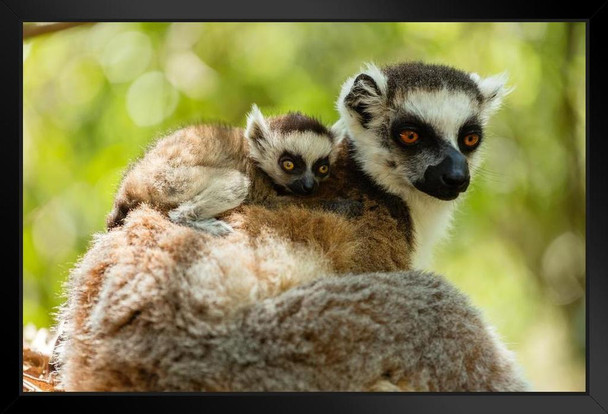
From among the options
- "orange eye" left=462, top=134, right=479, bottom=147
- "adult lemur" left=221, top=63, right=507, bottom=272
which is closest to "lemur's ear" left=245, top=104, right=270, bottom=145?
"adult lemur" left=221, top=63, right=507, bottom=272

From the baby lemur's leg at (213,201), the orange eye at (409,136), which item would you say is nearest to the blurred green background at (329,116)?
the orange eye at (409,136)

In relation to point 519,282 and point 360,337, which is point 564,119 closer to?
point 519,282

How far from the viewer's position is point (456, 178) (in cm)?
443

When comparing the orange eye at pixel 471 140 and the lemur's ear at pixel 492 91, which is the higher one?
the lemur's ear at pixel 492 91

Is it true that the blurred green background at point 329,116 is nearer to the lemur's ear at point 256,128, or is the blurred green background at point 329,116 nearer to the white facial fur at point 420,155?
the lemur's ear at point 256,128

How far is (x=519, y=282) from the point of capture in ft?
31.7

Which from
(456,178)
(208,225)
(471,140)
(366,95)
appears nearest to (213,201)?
(208,225)

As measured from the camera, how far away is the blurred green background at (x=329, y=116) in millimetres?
7879

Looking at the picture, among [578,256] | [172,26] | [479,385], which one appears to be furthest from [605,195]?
[172,26]

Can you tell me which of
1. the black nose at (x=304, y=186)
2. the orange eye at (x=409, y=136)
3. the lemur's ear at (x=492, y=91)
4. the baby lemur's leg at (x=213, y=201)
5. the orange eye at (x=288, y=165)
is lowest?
the baby lemur's leg at (x=213, y=201)

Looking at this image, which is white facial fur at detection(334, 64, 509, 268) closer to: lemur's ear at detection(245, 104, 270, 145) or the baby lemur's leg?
lemur's ear at detection(245, 104, 270, 145)

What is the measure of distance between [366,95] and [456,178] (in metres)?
1.04

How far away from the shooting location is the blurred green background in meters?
7.88

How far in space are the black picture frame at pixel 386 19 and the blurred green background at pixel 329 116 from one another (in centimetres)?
403
